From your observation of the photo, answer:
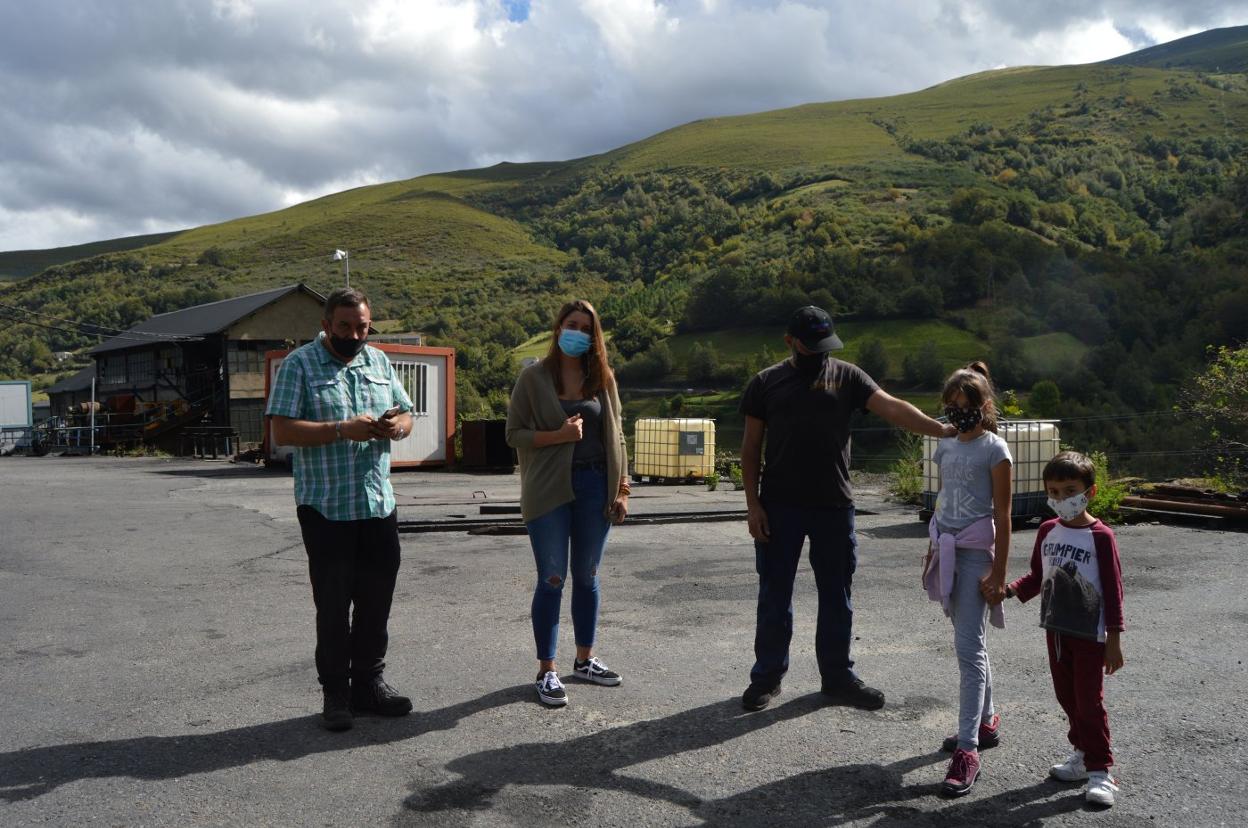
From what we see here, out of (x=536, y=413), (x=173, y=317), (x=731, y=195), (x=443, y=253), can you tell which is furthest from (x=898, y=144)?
(x=536, y=413)

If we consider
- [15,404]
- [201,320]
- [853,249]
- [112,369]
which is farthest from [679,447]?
[853,249]

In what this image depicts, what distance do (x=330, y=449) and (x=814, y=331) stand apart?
221cm

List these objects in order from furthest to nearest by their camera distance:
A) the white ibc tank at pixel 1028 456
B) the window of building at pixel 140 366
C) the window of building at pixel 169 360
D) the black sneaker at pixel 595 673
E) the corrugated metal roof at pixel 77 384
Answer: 1. the corrugated metal roof at pixel 77 384
2. the window of building at pixel 140 366
3. the window of building at pixel 169 360
4. the white ibc tank at pixel 1028 456
5. the black sneaker at pixel 595 673

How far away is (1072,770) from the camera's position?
381 cm

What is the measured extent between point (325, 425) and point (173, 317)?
161 feet

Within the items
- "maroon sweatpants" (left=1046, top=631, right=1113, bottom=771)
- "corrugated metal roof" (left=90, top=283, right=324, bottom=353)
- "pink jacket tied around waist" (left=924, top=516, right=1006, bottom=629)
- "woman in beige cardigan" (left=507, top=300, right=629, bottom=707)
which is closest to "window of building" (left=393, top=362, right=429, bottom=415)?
"woman in beige cardigan" (left=507, top=300, right=629, bottom=707)

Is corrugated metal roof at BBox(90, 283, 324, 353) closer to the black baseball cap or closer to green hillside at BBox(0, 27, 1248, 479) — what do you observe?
green hillside at BBox(0, 27, 1248, 479)

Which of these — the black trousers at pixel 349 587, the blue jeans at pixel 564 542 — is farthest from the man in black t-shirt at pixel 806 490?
the black trousers at pixel 349 587

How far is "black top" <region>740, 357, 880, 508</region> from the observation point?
470cm

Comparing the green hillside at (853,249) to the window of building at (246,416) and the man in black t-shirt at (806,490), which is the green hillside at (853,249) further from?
the man in black t-shirt at (806,490)

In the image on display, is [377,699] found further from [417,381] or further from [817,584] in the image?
[417,381]

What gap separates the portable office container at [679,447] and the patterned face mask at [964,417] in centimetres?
1478

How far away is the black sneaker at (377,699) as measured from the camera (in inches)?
181

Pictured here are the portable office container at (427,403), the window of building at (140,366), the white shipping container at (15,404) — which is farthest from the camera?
the white shipping container at (15,404)
